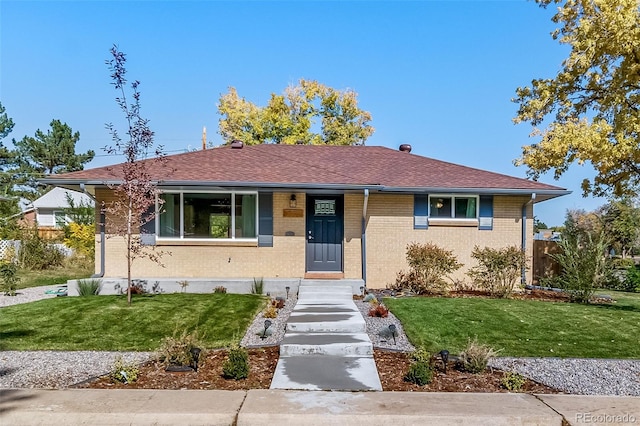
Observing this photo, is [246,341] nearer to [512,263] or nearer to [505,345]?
[505,345]

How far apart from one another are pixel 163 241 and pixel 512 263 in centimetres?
904

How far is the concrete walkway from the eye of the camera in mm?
5352

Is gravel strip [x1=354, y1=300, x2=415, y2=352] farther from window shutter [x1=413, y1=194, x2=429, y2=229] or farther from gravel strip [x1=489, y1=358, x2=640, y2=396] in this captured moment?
window shutter [x1=413, y1=194, x2=429, y2=229]

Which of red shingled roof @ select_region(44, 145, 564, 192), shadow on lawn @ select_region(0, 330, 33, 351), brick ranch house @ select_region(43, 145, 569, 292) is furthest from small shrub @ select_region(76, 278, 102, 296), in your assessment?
shadow on lawn @ select_region(0, 330, 33, 351)

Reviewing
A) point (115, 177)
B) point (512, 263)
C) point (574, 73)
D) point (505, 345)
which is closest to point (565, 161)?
→ point (574, 73)

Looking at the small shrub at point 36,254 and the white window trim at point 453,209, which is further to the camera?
the small shrub at point 36,254

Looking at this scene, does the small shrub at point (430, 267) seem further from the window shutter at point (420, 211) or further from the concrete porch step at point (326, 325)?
the concrete porch step at point (326, 325)

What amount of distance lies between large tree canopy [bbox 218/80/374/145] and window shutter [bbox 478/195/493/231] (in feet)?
63.3

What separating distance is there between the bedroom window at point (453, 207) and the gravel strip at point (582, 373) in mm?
6301

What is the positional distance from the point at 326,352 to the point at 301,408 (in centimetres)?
197

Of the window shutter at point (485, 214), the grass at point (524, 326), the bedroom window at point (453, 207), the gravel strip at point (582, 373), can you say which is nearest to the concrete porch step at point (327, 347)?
the grass at point (524, 326)

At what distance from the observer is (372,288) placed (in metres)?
12.1

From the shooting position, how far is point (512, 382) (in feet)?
17.1

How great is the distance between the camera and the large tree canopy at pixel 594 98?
10.4 metres
